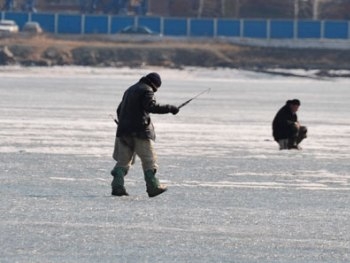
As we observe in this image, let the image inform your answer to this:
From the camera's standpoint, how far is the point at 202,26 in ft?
253

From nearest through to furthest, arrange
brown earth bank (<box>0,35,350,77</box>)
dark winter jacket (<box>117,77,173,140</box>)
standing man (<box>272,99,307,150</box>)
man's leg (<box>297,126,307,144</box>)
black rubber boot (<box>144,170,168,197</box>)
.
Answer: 1. dark winter jacket (<box>117,77,173,140</box>)
2. black rubber boot (<box>144,170,168,197</box>)
3. standing man (<box>272,99,307,150</box>)
4. man's leg (<box>297,126,307,144</box>)
5. brown earth bank (<box>0,35,350,77</box>)

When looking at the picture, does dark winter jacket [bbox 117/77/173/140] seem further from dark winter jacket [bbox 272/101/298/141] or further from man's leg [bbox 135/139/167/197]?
dark winter jacket [bbox 272/101/298/141]

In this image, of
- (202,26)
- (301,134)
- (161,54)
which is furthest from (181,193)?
(202,26)

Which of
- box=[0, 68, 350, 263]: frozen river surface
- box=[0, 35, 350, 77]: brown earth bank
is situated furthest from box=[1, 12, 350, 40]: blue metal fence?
box=[0, 68, 350, 263]: frozen river surface

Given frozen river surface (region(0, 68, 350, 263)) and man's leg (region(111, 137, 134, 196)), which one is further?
man's leg (region(111, 137, 134, 196))

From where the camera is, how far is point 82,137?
23297 mm

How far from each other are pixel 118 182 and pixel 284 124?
8.12 m

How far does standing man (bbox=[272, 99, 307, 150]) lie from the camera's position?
852 inches

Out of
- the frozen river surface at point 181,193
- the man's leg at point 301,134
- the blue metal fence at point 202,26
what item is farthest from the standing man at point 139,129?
the blue metal fence at point 202,26

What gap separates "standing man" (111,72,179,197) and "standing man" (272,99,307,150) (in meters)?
7.70

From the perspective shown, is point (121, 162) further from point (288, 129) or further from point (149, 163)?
point (288, 129)

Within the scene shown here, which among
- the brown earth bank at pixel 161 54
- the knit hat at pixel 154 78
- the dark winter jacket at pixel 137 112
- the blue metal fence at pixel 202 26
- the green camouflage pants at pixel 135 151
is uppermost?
the knit hat at pixel 154 78

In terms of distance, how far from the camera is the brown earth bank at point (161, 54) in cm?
6550

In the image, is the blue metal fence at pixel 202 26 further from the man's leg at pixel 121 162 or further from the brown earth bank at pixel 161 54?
the man's leg at pixel 121 162
